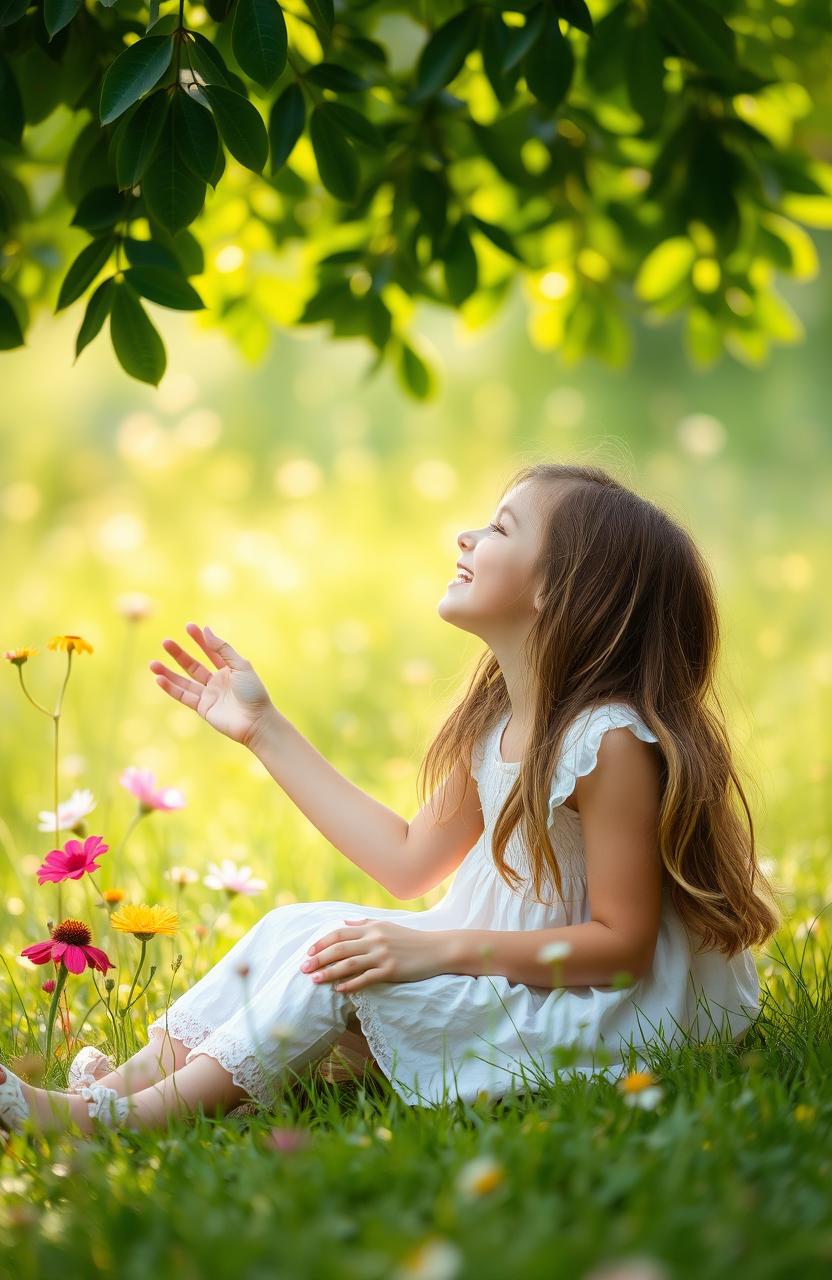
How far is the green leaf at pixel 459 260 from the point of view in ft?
7.79

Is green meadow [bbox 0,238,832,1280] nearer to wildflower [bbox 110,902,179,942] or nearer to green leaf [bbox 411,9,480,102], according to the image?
wildflower [bbox 110,902,179,942]

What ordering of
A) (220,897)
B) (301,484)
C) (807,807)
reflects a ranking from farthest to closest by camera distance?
(301,484), (807,807), (220,897)

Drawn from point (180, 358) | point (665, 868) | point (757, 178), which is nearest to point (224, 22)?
point (757, 178)

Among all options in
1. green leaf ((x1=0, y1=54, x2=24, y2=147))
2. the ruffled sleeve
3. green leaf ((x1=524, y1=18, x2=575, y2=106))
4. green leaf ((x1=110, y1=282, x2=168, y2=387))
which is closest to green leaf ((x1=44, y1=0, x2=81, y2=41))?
green leaf ((x1=0, y1=54, x2=24, y2=147))

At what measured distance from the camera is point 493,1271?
1.05m

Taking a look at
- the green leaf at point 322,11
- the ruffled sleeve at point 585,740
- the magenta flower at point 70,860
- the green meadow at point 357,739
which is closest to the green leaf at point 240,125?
the green leaf at point 322,11

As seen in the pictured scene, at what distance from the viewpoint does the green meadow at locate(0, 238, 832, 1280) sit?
3.92ft

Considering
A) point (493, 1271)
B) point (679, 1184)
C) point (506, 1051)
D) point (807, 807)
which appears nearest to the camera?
point (493, 1271)

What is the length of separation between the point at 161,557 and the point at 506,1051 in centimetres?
383

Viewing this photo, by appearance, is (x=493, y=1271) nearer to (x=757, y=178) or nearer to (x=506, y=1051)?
(x=506, y=1051)

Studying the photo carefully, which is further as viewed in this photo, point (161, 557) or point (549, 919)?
point (161, 557)

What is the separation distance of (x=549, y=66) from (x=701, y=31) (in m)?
0.27

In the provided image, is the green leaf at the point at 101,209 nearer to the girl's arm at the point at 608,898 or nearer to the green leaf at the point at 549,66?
the green leaf at the point at 549,66

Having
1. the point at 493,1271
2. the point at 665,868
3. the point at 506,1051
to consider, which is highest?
the point at 493,1271
